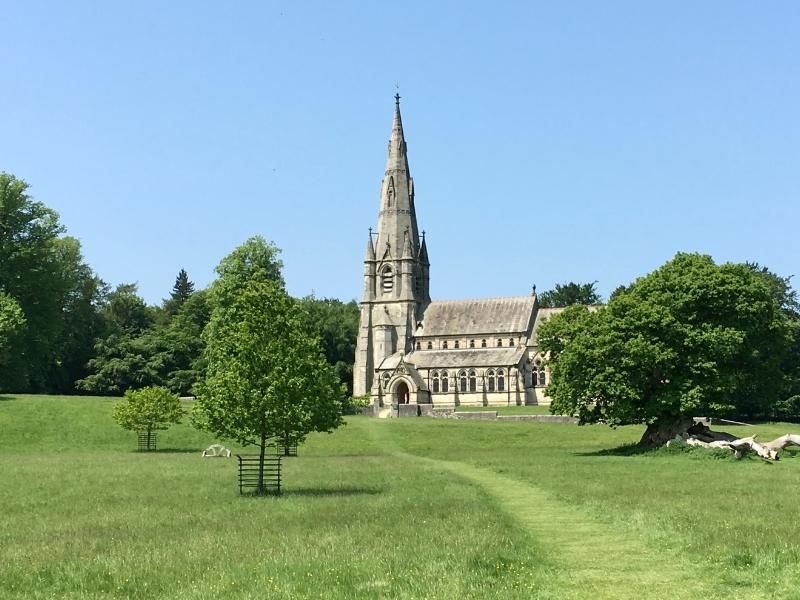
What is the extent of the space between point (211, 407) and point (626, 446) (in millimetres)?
29110

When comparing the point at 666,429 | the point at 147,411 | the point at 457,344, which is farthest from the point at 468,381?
the point at 666,429

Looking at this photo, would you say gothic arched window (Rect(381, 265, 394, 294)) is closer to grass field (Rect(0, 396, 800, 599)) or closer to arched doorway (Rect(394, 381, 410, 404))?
arched doorway (Rect(394, 381, 410, 404))

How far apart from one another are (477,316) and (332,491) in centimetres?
8507

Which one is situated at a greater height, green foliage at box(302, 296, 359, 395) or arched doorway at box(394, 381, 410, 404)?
green foliage at box(302, 296, 359, 395)

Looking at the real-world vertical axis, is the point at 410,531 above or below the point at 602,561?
above

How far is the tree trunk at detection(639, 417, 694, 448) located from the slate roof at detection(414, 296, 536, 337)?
5787 cm

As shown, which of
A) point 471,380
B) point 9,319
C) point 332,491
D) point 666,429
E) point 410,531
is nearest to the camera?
point 410,531

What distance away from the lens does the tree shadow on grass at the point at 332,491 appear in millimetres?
29808

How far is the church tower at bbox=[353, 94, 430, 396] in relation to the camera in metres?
114

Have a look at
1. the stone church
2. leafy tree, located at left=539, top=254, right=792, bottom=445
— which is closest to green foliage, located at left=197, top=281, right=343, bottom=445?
leafy tree, located at left=539, top=254, right=792, bottom=445

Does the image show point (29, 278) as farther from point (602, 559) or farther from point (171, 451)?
point (602, 559)

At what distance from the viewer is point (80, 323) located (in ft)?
360

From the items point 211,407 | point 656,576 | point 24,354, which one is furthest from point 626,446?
point 24,354

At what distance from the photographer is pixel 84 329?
109m
